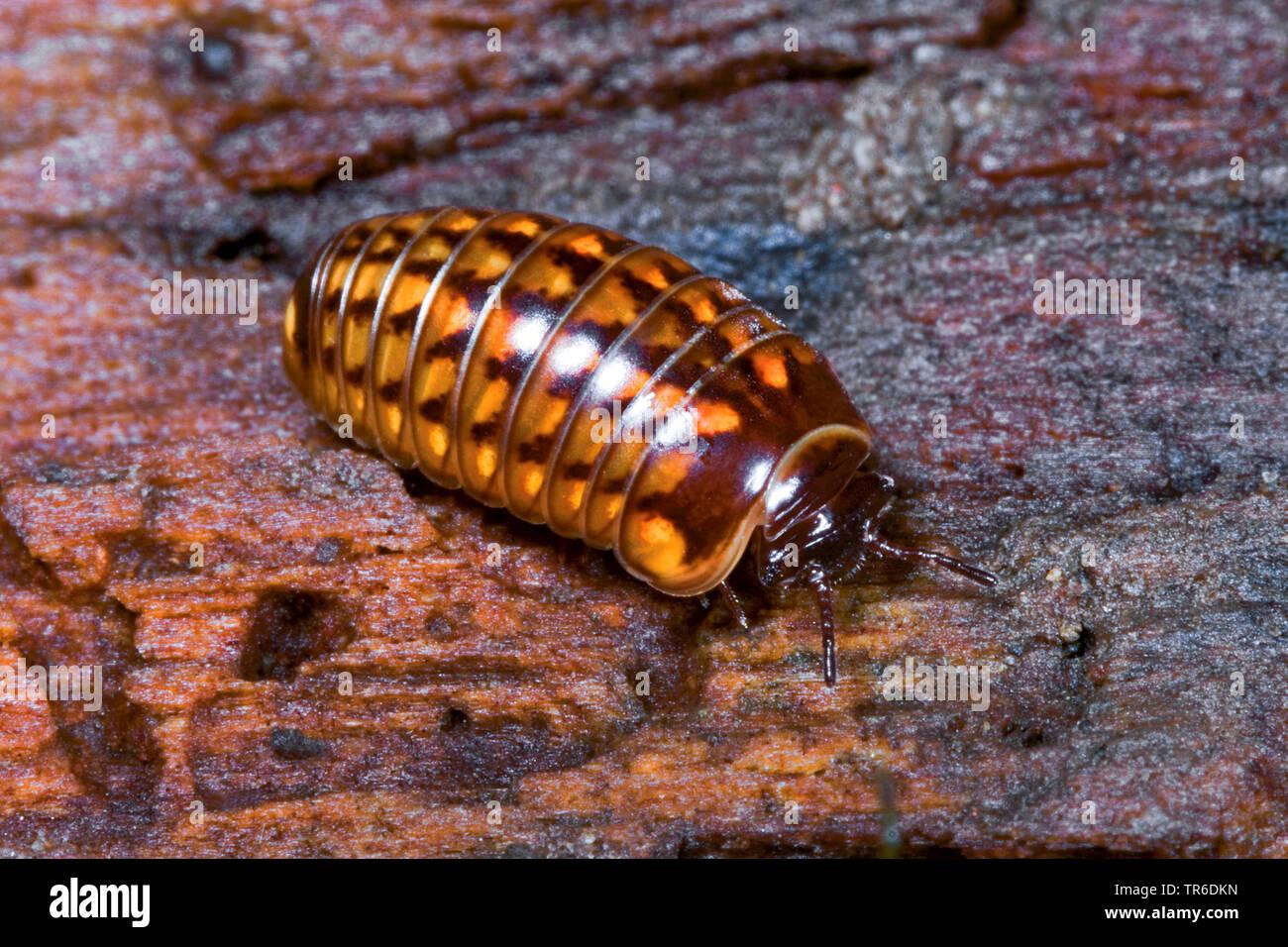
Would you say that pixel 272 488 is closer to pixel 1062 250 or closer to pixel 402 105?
pixel 402 105

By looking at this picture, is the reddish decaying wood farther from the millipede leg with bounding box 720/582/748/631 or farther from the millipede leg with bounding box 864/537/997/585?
the millipede leg with bounding box 864/537/997/585

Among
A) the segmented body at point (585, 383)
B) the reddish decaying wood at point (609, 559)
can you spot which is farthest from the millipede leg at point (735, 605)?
the segmented body at point (585, 383)

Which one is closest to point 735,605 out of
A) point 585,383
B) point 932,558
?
point 932,558

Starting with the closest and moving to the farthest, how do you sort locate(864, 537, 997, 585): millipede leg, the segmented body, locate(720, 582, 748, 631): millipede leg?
the segmented body, locate(864, 537, 997, 585): millipede leg, locate(720, 582, 748, 631): millipede leg

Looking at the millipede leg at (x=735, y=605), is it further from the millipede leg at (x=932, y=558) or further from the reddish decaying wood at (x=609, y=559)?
the millipede leg at (x=932, y=558)

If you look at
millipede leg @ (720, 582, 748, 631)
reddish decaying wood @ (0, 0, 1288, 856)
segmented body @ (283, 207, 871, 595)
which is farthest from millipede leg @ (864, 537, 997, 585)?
millipede leg @ (720, 582, 748, 631)

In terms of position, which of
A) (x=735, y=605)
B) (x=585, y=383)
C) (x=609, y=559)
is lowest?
(x=735, y=605)

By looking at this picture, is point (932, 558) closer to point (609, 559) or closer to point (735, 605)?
point (735, 605)

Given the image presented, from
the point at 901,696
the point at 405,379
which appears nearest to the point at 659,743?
the point at 901,696

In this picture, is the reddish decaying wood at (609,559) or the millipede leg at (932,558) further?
the millipede leg at (932,558)
